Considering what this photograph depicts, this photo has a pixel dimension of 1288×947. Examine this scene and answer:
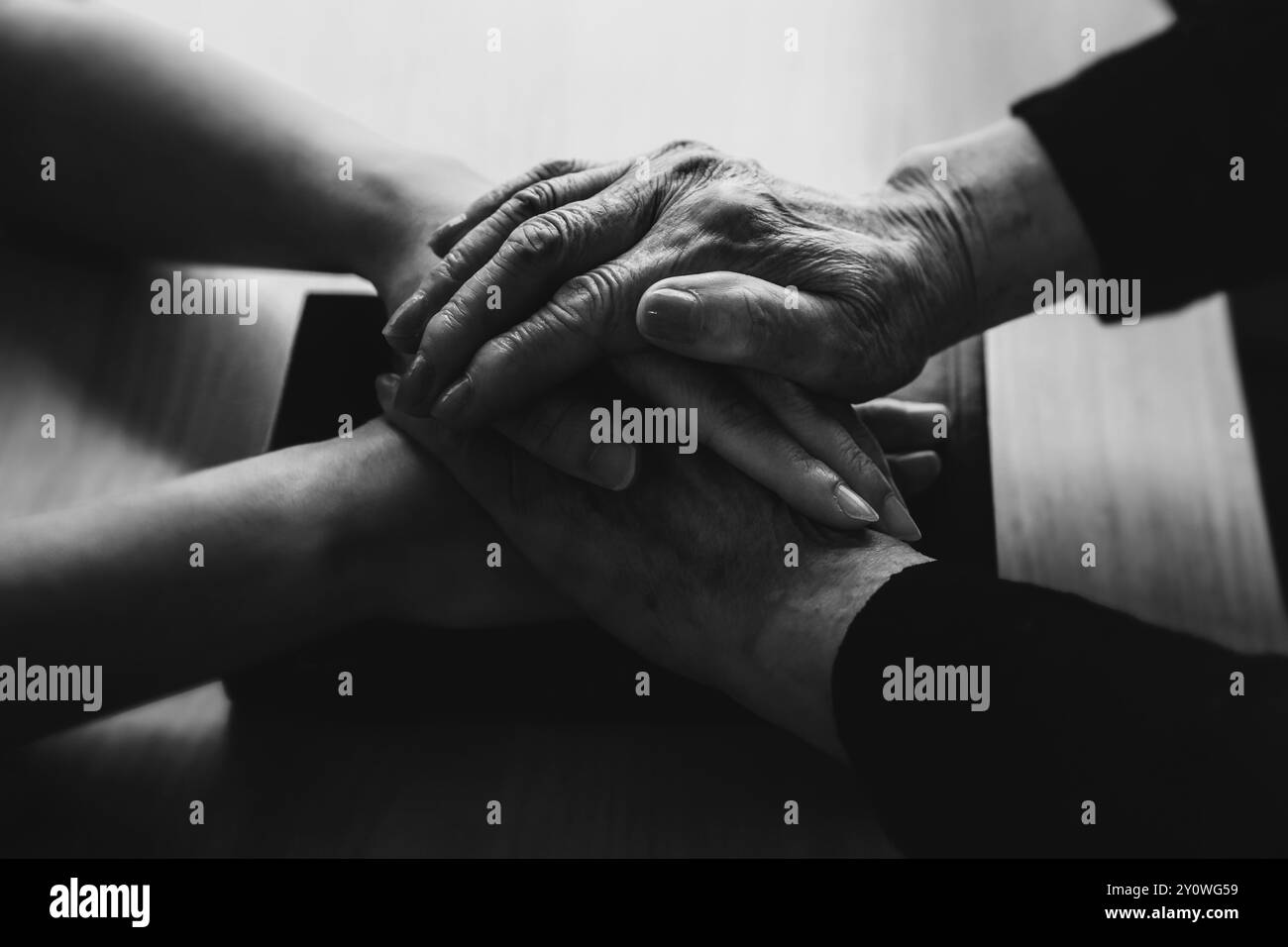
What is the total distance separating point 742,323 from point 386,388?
0.25 meters

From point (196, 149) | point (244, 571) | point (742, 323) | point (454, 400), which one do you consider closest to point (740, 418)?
point (742, 323)

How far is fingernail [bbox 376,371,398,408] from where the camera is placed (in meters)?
0.72

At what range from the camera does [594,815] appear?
634 mm

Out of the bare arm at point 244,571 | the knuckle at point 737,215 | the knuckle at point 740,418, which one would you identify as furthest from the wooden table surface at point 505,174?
the knuckle at point 737,215

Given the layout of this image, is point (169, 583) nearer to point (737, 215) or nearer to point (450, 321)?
point (450, 321)

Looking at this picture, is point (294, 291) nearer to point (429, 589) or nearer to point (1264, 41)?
point (429, 589)

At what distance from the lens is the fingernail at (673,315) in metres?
0.63

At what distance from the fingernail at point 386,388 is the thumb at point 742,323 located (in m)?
0.18

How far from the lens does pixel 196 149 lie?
777 mm

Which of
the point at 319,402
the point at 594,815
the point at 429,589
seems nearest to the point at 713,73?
the point at 319,402

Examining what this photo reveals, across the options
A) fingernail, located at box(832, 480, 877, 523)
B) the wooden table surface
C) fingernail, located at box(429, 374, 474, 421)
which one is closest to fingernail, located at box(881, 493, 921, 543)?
fingernail, located at box(832, 480, 877, 523)

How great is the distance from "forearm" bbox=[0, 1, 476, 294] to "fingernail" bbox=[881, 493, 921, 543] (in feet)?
1.20

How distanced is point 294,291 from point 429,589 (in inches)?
16.0

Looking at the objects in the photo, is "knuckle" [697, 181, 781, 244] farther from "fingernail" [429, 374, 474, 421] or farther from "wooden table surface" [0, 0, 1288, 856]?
"wooden table surface" [0, 0, 1288, 856]
